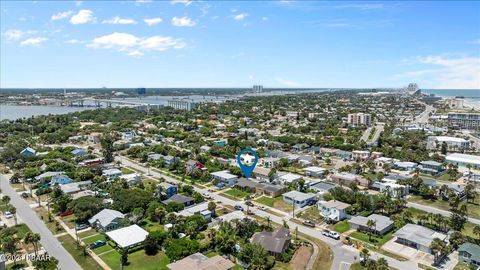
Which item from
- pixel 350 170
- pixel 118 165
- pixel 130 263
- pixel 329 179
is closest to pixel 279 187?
pixel 329 179

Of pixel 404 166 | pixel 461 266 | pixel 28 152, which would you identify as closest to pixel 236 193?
pixel 461 266

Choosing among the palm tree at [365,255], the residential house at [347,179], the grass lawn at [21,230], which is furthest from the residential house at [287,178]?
the grass lawn at [21,230]

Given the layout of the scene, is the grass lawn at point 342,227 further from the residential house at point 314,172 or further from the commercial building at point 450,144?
the commercial building at point 450,144

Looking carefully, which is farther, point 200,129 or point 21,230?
point 200,129

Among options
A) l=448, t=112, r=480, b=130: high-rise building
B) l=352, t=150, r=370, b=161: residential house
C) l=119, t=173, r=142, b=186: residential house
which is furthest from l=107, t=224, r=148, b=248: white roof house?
l=448, t=112, r=480, b=130: high-rise building

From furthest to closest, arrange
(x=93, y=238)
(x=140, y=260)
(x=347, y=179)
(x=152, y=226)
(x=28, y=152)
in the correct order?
1. (x=28, y=152)
2. (x=347, y=179)
3. (x=152, y=226)
4. (x=93, y=238)
5. (x=140, y=260)

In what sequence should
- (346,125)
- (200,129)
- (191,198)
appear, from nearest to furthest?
(191,198) < (200,129) < (346,125)

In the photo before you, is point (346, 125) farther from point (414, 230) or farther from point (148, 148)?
point (414, 230)

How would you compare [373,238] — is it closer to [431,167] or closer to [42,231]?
[431,167]
